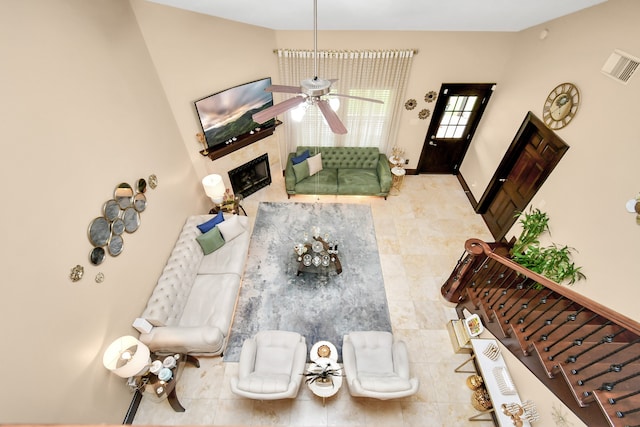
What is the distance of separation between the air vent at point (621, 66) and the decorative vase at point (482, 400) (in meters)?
3.83

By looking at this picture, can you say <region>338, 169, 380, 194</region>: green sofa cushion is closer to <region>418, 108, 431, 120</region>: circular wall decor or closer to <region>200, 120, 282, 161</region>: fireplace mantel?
<region>418, 108, 431, 120</region>: circular wall decor

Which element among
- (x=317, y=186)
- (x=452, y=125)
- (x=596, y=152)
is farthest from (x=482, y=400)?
(x=452, y=125)

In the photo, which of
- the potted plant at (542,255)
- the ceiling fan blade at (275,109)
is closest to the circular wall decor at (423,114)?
the potted plant at (542,255)

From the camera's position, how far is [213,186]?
5.04 m

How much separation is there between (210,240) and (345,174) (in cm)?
322

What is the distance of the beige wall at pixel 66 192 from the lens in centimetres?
226

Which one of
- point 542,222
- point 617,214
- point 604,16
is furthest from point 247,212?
point 604,16

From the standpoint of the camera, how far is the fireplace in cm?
591

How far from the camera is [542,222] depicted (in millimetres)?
4094

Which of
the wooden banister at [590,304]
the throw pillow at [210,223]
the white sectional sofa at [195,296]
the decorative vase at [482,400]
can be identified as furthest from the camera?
the throw pillow at [210,223]

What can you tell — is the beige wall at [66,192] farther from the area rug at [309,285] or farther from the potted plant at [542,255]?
the potted plant at [542,255]

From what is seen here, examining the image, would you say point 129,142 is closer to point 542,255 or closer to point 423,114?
point 423,114

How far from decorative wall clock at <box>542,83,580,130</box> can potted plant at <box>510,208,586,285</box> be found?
50.4 inches

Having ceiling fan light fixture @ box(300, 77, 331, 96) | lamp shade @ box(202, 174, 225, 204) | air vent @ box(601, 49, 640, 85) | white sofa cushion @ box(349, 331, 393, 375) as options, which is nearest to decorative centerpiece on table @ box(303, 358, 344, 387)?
white sofa cushion @ box(349, 331, 393, 375)
